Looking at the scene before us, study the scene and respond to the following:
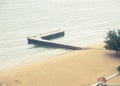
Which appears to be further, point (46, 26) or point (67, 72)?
point (46, 26)

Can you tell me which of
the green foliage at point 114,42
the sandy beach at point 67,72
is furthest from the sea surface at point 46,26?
the green foliage at point 114,42

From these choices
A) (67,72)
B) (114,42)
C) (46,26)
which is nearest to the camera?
(67,72)

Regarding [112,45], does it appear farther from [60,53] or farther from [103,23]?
[103,23]

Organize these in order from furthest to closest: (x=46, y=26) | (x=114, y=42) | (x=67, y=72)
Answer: (x=46, y=26) < (x=114, y=42) < (x=67, y=72)

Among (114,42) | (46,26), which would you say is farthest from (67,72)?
(46,26)

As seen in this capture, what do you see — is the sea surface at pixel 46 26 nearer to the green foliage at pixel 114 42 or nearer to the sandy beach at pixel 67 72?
the sandy beach at pixel 67 72

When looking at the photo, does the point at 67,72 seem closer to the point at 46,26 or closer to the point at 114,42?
the point at 114,42

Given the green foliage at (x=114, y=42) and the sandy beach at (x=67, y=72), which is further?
the green foliage at (x=114, y=42)
